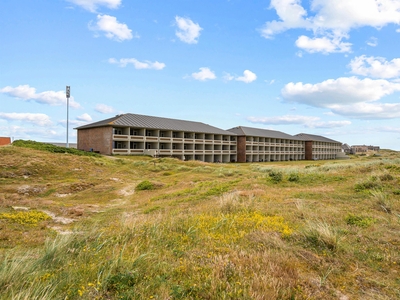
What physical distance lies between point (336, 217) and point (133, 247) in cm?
626

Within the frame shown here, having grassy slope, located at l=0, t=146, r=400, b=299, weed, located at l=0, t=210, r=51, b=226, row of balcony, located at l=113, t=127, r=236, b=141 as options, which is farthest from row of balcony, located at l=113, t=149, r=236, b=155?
grassy slope, located at l=0, t=146, r=400, b=299

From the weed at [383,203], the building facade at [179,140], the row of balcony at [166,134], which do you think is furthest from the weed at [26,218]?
A: the row of balcony at [166,134]

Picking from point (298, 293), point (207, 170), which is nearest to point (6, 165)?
point (207, 170)

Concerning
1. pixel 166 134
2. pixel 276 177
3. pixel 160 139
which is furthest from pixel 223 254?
pixel 166 134

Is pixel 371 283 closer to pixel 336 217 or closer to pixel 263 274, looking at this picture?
pixel 263 274

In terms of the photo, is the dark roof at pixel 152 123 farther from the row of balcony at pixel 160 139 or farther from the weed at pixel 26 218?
the weed at pixel 26 218

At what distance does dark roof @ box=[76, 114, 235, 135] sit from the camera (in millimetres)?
43719

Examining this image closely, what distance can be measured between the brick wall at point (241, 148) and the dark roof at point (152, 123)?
5.64 metres

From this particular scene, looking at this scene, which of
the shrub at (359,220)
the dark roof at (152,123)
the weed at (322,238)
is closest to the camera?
the weed at (322,238)

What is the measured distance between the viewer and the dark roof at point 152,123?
43.7 m

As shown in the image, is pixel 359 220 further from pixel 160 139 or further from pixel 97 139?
pixel 97 139

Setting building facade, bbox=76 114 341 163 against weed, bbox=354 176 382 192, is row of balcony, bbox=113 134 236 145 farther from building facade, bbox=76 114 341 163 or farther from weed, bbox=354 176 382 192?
weed, bbox=354 176 382 192

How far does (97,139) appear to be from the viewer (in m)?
45.1

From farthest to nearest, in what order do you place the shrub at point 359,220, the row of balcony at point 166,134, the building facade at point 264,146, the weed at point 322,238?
the building facade at point 264,146 < the row of balcony at point 166,134 < the shrub at point 359,220 < the weed at point 322,238
